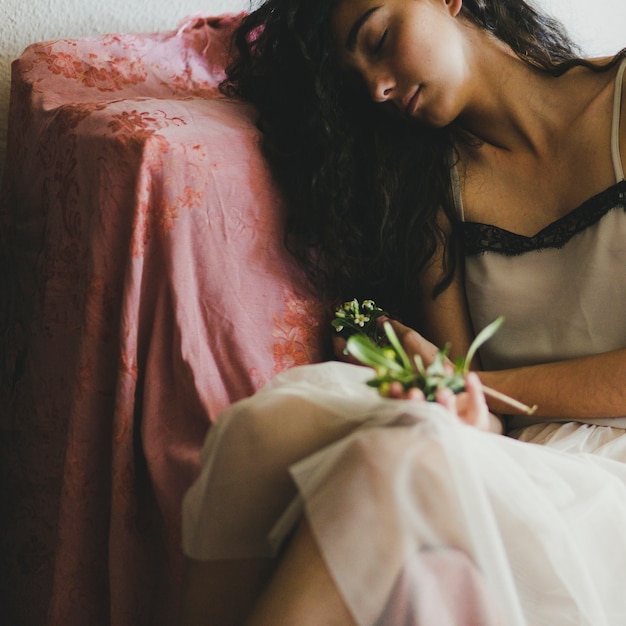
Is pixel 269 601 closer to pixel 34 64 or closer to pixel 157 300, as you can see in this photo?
pixel 157 300

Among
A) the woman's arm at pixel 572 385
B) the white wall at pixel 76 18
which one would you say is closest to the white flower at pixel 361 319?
the woman's arm at pixel 572 385

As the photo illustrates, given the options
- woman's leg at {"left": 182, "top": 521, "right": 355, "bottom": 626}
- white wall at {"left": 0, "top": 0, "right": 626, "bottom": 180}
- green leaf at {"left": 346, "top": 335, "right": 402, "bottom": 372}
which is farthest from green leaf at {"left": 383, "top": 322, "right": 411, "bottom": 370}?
white wall at {"left": 0, "top": 0, "right": 626, "bottom": 180}

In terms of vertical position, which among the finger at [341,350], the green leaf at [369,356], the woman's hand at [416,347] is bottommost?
the finger at [341,350]

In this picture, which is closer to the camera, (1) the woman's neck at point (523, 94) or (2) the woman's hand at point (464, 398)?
(2) the woman's hand at point (464, 398)

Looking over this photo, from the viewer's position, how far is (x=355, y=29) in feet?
A: 3.86

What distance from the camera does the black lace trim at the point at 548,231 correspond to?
3.82 ft

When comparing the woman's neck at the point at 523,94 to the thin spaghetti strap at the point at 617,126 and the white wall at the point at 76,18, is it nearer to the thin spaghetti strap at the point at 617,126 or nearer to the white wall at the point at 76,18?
the thin spaghetti strap at the point at 617,126

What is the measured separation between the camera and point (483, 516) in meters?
0.74

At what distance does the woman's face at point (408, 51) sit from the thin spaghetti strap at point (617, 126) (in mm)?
228

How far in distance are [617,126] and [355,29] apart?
415 mm

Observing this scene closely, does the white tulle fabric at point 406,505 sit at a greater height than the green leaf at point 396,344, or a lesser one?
lesser

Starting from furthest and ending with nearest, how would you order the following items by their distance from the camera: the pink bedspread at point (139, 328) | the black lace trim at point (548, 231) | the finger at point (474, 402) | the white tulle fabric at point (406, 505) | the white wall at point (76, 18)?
the white wall at point (76, 18), the black lace trim at point (548, 231), the pink bedspread at point (139, 328), the finger at point (474, 402), the white tulle fabric at point (406, 505)

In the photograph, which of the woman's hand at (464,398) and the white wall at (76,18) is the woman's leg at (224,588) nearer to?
the woman's hand at (464,398)

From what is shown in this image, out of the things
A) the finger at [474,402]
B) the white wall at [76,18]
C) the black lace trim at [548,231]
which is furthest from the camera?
the white wall at [76,18]
